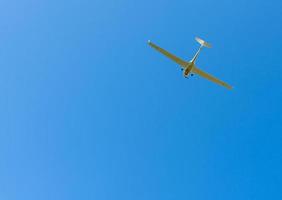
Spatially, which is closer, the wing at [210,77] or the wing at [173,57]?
the wing at [173,57]

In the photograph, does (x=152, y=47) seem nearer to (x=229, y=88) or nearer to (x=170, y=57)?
(x=170, y=57)

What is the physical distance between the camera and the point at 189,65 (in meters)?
103

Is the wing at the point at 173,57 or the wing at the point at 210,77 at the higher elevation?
the wing at the point at 210,77

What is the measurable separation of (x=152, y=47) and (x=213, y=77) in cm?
1682

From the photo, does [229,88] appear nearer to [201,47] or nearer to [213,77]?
[213,77]

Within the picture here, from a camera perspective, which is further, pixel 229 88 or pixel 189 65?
pixel 229 88

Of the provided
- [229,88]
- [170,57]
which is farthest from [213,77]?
Answer: [170,57]

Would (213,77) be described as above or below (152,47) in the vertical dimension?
above

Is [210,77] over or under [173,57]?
over

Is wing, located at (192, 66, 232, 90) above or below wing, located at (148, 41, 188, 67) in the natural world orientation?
above

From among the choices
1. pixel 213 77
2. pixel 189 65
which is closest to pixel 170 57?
pixel 189 65

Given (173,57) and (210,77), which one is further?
(210,77)

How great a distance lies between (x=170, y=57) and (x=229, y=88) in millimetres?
14638

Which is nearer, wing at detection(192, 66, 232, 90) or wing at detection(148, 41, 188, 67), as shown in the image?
wing at detection(148, 41, 188, 67)
